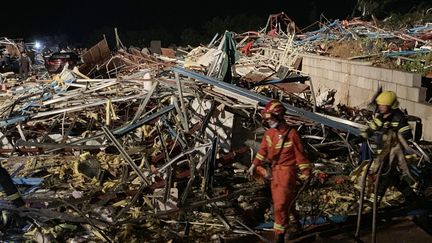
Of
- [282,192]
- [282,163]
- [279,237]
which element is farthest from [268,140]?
[279,237]

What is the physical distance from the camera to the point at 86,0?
4644 cm

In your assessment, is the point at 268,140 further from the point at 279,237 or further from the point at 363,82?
the point at 363,82

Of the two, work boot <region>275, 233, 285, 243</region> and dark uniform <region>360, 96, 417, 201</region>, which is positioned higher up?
dark uniform <region>360, 96, 417, 201</region>

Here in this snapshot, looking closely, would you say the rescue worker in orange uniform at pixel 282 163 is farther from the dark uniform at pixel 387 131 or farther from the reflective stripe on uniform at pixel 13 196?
the reflective stripe on uniform at pixel 13 196

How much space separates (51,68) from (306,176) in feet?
57.0

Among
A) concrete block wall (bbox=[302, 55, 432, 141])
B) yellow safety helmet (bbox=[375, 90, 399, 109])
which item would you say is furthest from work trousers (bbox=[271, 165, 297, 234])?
concrete block wall (bbox=[302, 55, 432, 141])

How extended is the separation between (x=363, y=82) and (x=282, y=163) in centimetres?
589

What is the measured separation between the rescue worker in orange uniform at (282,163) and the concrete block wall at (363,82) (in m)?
4.30

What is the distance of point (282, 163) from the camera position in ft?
15.8

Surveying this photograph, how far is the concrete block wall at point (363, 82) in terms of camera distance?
825cm

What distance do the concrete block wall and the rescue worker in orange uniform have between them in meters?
4.30

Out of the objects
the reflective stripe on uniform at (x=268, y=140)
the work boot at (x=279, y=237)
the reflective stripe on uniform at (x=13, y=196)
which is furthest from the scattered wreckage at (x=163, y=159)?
the reflective stripe on uniform at (x=268, y=140)

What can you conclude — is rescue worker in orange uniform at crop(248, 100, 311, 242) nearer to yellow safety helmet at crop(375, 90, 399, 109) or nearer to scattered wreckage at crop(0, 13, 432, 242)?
scattered wreckage at crop(0, 13, 432, 242)

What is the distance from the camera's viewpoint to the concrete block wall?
8.25 meters
